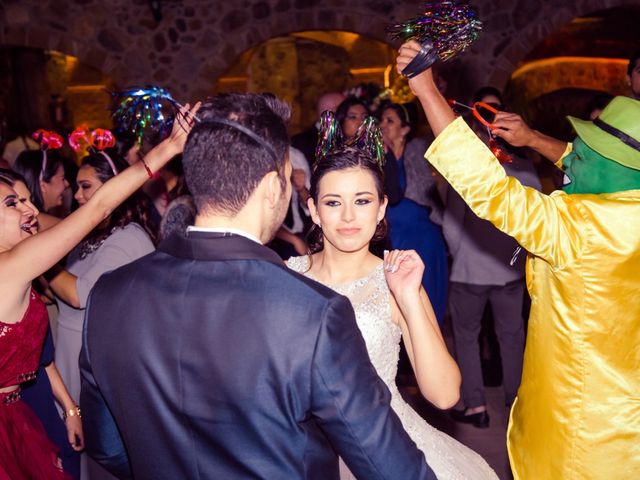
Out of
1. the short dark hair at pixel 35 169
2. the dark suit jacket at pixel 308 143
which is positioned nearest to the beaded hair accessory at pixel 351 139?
the short dark hair at pixel 35 169

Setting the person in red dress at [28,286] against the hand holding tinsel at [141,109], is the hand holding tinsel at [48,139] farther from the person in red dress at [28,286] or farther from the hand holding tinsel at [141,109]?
the hand holding tinsel at [141,109]

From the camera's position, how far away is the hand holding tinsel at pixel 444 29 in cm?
197

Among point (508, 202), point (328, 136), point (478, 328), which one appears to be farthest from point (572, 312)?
point (478, 328)

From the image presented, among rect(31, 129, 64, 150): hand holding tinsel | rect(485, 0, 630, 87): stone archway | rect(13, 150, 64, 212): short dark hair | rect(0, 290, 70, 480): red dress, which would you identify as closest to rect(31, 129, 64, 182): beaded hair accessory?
rect(31, 129, 64, 150): hand holding tinsel

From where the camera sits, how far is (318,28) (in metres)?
7.70

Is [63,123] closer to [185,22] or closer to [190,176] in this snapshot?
[185,22]

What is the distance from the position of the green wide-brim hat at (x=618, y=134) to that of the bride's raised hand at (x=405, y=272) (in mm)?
634

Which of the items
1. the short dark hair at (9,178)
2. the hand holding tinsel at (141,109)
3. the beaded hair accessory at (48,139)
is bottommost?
the beaded hair accessory at (48,139)

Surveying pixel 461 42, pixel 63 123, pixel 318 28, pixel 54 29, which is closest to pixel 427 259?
pixel 461 42

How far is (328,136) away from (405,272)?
725 millimetres

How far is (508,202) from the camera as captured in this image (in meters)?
1.84

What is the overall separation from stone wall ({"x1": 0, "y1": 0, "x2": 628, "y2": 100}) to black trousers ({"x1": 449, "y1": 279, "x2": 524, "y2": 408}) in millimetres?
4160

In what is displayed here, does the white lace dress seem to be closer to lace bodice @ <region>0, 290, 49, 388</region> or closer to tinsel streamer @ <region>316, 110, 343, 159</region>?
tinsel streamer @ <region>316, 110, 343, 159</region>

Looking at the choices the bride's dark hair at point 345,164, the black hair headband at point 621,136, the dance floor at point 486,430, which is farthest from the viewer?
the dance floor at point 486,430
